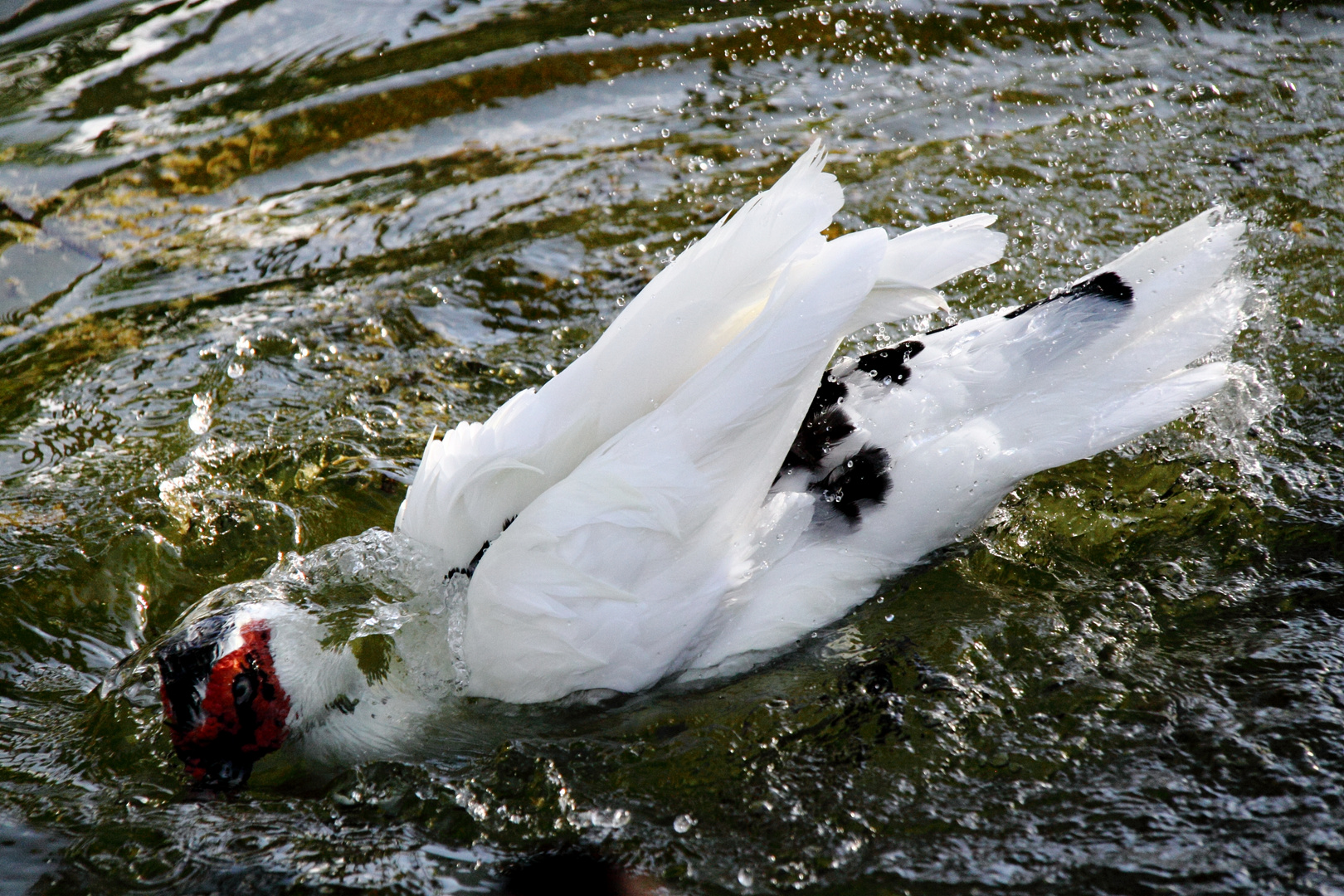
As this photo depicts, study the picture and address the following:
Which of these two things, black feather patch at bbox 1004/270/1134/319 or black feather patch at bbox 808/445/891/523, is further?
black feather patch at bbox 1004/270/1134/319

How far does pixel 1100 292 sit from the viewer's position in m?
2.79

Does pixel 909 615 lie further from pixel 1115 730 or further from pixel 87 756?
pixel 87 756

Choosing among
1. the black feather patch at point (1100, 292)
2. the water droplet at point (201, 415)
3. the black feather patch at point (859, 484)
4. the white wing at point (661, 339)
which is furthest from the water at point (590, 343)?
the black feather patch at point (1100, 292)

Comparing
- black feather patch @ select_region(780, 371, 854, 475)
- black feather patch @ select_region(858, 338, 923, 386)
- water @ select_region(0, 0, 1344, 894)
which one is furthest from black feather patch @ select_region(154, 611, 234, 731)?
black feather patch @ select_region(858, 338, 923, 386)

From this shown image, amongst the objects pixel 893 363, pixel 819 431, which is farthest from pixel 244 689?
pixel 893 363

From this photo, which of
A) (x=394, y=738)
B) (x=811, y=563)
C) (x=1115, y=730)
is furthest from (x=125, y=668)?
(x=1115, y=730)

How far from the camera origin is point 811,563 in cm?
261

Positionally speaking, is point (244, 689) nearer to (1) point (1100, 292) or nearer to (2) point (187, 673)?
(2) point (187, 673)

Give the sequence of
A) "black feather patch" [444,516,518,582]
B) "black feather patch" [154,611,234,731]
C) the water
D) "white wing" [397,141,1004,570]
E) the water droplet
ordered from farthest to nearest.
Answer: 1. the water droplet
2. "black feather patch" [444,516,518,582]
3. "black feather patch" [154,611,234,731]
4. "white wing" [397,141,1004,570]
5. the water

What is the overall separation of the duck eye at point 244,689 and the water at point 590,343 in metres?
0.25

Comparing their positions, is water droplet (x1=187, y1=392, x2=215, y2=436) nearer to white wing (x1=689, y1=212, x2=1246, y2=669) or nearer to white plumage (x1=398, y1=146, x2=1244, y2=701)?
white plumage (x1=398, y1=146, x2=1244, y2=701)

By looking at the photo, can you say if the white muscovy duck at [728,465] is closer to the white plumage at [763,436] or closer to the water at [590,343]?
the white plumage at [763,436]

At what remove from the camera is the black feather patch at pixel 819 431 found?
2719 mm

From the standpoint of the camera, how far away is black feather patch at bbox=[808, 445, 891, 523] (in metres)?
2.63
